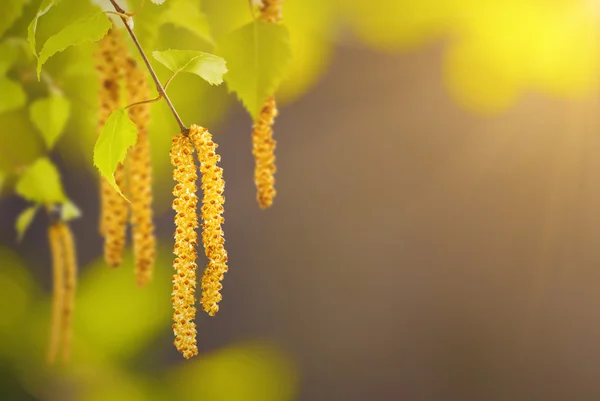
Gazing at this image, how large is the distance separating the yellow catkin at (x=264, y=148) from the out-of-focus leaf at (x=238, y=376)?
1.14 meters

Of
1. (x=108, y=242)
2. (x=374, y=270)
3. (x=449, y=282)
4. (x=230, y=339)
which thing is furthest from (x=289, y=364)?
(x=108, y=242)

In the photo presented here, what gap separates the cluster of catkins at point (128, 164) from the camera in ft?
1.81

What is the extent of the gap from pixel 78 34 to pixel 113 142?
0.20 ft

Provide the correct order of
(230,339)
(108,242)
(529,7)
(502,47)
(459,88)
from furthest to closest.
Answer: (459,88) → (230,339) → (502,47) → (529,7) → (108,242)

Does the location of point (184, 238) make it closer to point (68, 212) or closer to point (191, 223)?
point (191, 223)

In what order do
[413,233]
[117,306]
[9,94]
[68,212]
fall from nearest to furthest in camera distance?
[9,94] < [68,212] < [117,306] < [413,233]

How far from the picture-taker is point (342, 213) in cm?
221

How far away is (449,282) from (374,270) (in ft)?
0.85

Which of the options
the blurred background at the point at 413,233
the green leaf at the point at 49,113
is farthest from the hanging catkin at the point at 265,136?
the blurred background at the point at 413,233

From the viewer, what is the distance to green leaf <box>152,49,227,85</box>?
36 cm

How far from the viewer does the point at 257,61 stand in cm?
45

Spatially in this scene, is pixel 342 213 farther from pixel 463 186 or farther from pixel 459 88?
pixel 459 88

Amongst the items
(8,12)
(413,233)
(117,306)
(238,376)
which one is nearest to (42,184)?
(8,12)

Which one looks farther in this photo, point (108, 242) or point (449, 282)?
point (449, 282)
